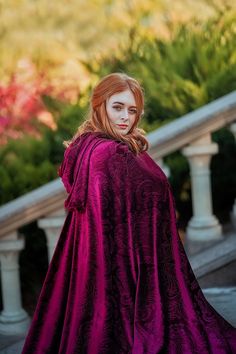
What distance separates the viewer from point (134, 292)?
2.58 meters

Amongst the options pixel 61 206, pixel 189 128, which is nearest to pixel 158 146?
pixel 189 128

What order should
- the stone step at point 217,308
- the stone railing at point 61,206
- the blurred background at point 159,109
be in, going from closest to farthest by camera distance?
the stone step at point 217,308 < the stone railing at point 61,206 < the blurred background at point 159,109

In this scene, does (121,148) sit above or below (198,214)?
above

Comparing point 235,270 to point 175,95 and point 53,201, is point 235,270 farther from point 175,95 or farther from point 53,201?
point 175,95

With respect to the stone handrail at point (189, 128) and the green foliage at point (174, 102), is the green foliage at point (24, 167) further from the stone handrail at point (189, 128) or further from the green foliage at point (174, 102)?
the stone handrail at point (189, 128)

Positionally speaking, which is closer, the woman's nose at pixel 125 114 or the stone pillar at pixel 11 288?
the woman's nose at pixel 125 114

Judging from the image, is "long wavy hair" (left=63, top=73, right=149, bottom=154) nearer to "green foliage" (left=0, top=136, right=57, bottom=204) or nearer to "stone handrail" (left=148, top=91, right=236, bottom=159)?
"stone handrail" (left=148, top=91, right=236, bottom=159)

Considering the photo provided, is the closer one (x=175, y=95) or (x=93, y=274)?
(x=93, y=274)

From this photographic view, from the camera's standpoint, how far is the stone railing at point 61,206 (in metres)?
3.33

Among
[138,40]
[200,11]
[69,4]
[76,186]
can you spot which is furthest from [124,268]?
[69,4]

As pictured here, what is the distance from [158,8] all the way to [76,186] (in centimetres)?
1183

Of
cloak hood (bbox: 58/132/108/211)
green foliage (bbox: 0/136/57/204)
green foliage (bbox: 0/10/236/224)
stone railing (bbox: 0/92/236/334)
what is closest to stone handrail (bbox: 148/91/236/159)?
stone railing (bbox: 0/92/236/334)

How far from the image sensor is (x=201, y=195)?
141 inches

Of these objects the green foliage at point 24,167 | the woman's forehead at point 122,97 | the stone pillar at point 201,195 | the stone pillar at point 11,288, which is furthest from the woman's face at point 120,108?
the green foliage at point 24,167
